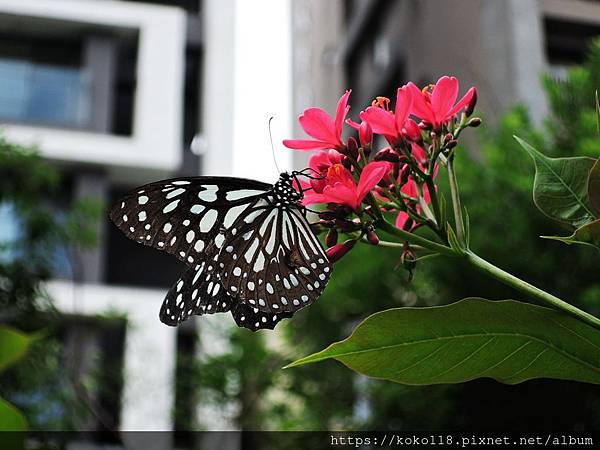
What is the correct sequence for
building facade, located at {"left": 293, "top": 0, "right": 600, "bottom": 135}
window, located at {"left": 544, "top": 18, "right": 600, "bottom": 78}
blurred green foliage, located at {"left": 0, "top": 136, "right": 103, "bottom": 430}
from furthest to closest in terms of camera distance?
window, located at {"left": 544, "top": 18, "right": 600, "bottom": 78}
building facade, located at {"left": 293, "top": 0, "right": 600, "bottom": 135}
blurred green foliage, located at {"left": 0, "top": 136, "right": 103, "bottom": 430}

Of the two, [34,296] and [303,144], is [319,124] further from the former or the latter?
[34,296]

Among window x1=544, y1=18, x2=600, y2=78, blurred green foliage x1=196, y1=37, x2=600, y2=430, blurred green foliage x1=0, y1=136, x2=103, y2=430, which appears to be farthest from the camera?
window x1=544, y1=18, x2=600, y2=78

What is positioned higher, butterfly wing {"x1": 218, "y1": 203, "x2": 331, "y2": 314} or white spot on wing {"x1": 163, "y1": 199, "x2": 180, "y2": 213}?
white spot on wing {"x1": 163, "y1": 199, "x2": 180, "y2": 213}

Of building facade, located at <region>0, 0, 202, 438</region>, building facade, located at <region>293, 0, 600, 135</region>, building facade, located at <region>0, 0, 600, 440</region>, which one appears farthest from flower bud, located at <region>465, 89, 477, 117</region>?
building facade, located at <region>0, 0, 202, 438</region>

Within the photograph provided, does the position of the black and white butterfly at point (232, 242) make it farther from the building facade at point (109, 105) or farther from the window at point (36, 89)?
the window at point (36, 89)

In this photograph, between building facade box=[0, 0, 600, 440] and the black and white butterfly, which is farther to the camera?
building facade box=[0, 0, 600, 440]

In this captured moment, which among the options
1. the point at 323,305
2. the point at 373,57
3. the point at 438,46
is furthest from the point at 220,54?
the point at 323,305

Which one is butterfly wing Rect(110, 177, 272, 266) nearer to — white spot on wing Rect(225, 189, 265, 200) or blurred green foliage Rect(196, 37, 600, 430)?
white spot on wing Rect(225, 189, 265, 200)

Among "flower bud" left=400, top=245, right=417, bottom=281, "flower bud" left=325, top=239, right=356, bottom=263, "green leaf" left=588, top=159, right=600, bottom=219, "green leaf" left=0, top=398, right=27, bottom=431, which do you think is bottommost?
"green leaf" left=0, top=398, right=27, bottom=431
